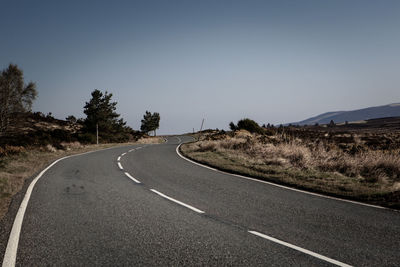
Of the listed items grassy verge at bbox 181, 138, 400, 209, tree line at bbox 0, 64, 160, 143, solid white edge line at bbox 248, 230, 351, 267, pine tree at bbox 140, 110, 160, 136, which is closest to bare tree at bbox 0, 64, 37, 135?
tree line at bbox 0, 64, 160, 143

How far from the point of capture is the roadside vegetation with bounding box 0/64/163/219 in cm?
1337

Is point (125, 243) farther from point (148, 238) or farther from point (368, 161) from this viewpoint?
point (368, 161)

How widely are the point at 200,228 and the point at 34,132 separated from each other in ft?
99.4

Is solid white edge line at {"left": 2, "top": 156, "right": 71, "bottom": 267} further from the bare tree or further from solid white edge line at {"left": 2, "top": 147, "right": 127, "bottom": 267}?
the bare tree

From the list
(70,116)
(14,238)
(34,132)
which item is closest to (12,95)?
(34,132)

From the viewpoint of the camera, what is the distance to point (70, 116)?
47125 mm

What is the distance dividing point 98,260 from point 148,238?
34.2 inches

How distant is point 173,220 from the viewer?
15.9ft

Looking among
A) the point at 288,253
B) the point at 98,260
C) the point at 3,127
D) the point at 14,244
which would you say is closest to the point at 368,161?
the point at 288,253

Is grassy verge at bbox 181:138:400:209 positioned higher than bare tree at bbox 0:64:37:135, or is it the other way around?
bare tree at bbox 0:64:37:135

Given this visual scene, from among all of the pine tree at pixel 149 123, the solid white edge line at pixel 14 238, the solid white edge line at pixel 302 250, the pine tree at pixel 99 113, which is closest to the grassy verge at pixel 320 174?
→ the solid white edge line at pixel 302 250

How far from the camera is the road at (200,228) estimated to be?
3385 millimetres

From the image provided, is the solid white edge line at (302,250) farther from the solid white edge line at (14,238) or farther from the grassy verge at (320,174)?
the grassy verge at (320,174)

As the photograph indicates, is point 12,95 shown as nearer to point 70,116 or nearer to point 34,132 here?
point 34,132
